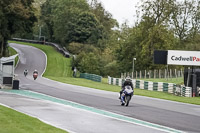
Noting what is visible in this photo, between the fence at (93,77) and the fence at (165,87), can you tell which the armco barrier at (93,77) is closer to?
the fence at (93,77)

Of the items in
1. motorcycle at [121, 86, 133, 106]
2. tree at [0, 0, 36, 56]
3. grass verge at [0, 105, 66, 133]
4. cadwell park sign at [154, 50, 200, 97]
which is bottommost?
grass verge at [0, 105, 66, 133]

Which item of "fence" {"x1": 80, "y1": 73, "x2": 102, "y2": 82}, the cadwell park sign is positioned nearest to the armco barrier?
"fence" {"x1": 80, "y1": 73, "x2": 102, "y2": 82}

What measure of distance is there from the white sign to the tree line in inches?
1278

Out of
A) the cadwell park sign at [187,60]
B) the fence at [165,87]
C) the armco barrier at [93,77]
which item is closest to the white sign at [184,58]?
the cadwell park sign at [187,60]

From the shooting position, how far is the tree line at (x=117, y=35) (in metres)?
73.6

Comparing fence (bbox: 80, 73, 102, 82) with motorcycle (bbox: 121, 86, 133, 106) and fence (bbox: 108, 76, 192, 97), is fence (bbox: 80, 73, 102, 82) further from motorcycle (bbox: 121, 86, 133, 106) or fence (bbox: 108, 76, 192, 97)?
motorcycle (bbox: 121, 86, 133, 106)

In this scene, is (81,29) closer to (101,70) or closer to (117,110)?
(101,70)

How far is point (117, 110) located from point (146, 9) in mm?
55579

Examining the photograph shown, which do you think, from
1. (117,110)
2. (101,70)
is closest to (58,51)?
(101,70)

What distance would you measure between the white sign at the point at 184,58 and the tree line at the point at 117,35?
107 feet

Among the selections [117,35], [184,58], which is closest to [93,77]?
[184,58]

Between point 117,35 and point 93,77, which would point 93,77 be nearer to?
point 93,77

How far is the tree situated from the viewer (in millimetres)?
67812

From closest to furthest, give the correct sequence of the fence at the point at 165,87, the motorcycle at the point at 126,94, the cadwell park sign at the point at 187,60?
the motorcycle at the point at 126,94
the fence at the point at 165,87
the cadwell park sign at the point at 187,60
